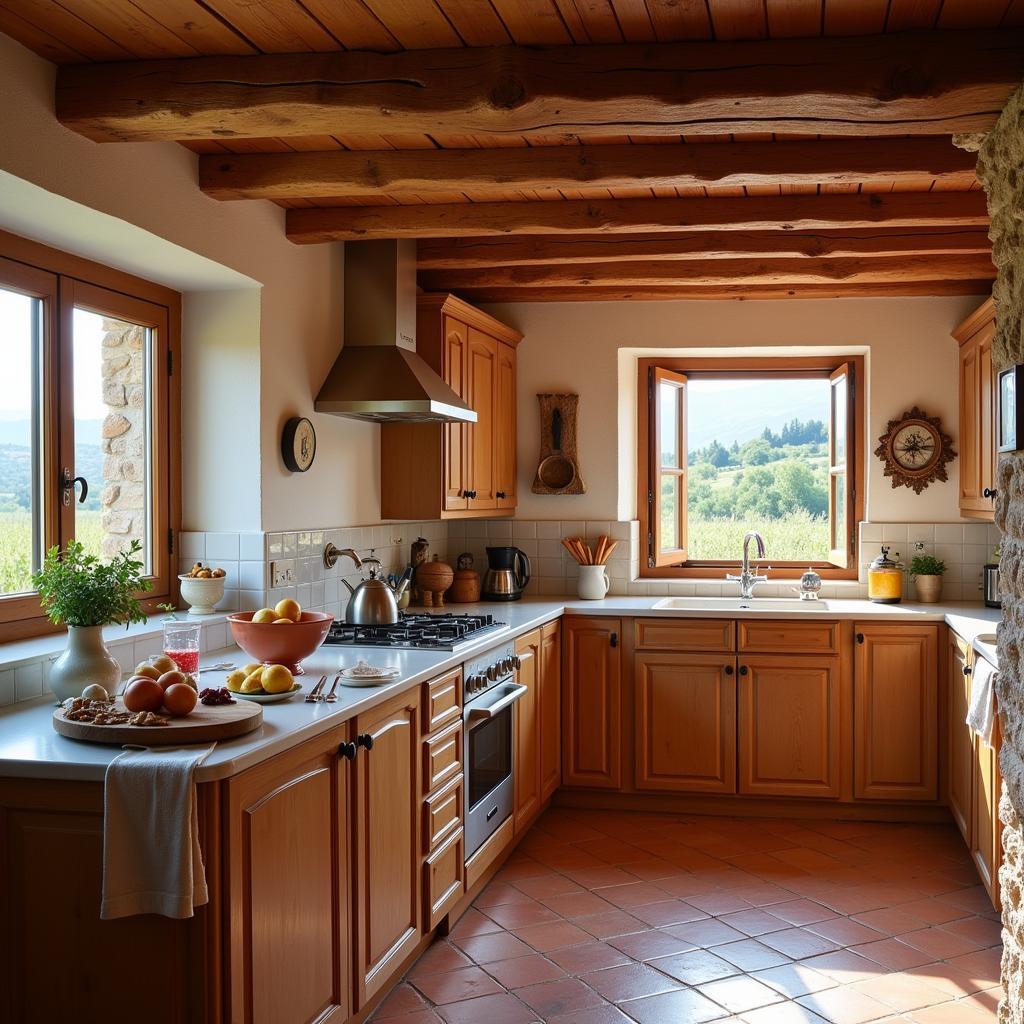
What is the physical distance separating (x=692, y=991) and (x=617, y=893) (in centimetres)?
78

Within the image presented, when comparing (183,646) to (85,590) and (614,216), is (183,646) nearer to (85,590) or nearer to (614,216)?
(85,590)

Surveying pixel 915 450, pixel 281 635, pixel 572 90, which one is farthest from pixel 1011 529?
pixel 915 450

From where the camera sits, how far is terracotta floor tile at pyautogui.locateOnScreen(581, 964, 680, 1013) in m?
3.10

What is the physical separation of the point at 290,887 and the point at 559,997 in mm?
1099

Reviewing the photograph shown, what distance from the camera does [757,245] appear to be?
4.27 metres

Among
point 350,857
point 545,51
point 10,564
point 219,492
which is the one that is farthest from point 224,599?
point 545,51

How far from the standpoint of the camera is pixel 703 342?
544 cm

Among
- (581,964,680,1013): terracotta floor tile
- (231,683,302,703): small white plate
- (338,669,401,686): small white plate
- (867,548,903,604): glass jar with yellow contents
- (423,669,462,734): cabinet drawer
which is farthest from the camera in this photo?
(867,548,903,604): glass jar with yellow contents

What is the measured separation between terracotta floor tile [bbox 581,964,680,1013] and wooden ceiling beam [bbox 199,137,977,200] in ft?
7.81

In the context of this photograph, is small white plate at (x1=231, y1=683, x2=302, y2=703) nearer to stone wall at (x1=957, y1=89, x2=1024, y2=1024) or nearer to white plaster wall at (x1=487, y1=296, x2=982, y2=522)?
stone wall at (x1=957, y1=89, x2=1024, y2=1024)

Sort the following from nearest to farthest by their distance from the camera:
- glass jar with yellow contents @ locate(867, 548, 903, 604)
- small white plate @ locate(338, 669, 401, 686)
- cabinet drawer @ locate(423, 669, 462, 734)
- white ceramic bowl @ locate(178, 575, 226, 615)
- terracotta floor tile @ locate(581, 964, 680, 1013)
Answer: small white plate @ locate(338, 669, 401, 686) < terracotta floor tile @ locate(581, 964, 680, 1013) < cabinet drawer @ locate(423, 669, 462, 734) < white ceramic bowl @ locate(178, 575, 226, 615) < glass jar with yellow contents @ locate(867, 548, 903, 604)

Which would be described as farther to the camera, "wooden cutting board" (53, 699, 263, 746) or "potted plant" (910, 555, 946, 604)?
"potted plant" (910, 555, 946, 604)

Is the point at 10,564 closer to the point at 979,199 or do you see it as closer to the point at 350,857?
the point at 350,857

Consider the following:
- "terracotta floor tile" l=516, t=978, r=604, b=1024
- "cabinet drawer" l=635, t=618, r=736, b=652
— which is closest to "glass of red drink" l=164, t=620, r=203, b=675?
"terracotta floor tile" l=516, t=978, r=604, b=1024
